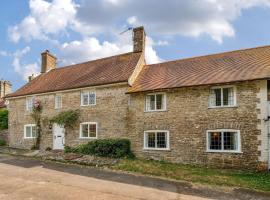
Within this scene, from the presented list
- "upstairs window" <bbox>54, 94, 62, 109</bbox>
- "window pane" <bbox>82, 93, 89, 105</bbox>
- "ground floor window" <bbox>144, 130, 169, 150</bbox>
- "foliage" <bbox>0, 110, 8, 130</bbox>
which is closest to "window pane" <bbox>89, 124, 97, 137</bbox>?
"window pane" <bbox>82, 93, 89, 105</bbox>

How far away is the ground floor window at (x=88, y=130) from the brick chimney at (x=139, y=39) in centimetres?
781

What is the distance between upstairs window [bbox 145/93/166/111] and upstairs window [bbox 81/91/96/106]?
471 cm

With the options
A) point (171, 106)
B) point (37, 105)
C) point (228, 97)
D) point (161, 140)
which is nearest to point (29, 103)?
point (37, 105)

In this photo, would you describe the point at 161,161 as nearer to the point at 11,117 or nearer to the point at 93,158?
the point at 93,158

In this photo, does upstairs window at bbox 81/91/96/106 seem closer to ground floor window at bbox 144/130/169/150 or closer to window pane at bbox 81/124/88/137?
window pane at bbox 81/124/88/137

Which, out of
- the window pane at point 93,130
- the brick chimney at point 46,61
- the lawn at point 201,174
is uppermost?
the brick chimney at point 46,61

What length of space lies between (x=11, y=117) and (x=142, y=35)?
1521cm

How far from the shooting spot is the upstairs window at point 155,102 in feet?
59.4

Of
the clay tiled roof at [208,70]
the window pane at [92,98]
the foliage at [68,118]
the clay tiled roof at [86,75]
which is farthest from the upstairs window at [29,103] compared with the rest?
the clay tiled roof at [208,70]

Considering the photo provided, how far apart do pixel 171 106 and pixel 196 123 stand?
6.60 feet

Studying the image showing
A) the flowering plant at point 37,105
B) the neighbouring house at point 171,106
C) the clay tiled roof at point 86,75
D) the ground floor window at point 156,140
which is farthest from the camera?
the flowering plant at point 37,105

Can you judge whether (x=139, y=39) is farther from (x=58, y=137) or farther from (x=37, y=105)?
(x=58, y=137)

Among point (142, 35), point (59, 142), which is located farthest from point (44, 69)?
point (142, 35)

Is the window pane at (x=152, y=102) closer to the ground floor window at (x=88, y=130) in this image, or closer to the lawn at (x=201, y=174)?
the lawn at (x=201, y=174)
